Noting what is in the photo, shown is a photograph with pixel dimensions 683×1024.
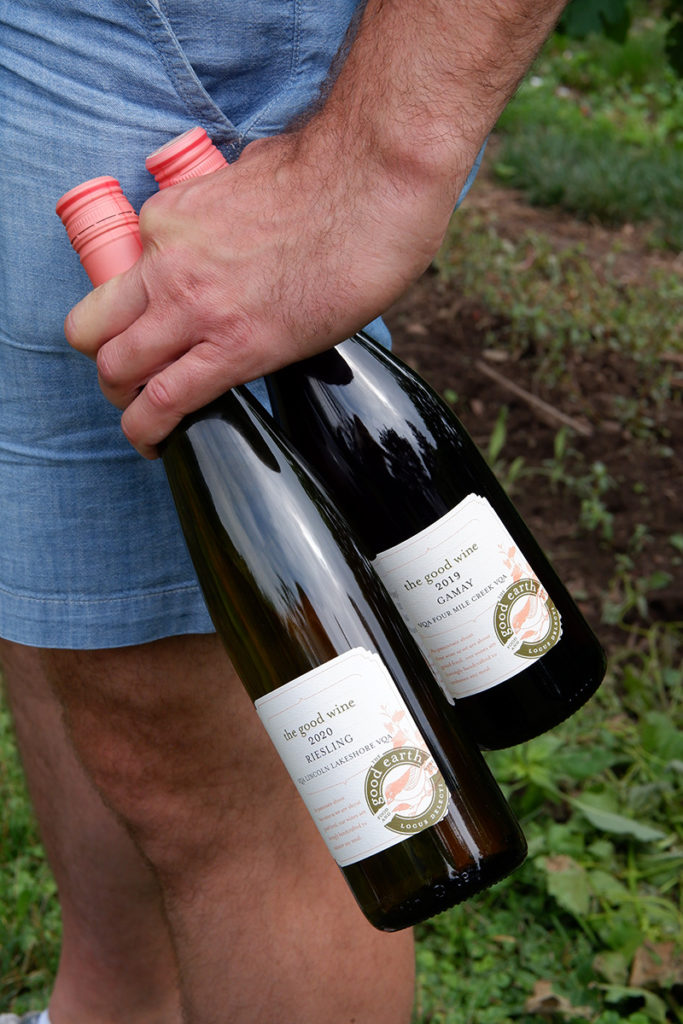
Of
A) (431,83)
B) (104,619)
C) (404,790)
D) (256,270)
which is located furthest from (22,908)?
(431,83)

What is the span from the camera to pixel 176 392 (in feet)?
3.23

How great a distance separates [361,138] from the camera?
3.21 ft

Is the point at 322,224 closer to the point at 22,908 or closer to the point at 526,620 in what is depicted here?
the point at 526,620

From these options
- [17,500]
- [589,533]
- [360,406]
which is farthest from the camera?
[589,533]

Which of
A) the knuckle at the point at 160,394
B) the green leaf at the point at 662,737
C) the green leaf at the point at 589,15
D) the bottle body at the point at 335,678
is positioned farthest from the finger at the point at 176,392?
the green leaf at the point at 589,15

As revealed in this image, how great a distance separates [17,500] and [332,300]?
498 mm

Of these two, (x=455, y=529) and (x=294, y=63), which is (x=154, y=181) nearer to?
(x=294, y=63)

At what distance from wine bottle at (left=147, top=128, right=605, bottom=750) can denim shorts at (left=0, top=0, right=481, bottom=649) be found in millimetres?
127

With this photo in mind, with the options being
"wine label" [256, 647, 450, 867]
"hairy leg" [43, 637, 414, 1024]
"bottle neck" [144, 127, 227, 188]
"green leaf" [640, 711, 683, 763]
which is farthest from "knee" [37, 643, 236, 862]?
"green leaf" [640, 711, 683, 763]

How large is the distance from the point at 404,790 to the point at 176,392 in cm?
44

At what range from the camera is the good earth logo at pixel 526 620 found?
1.12 metres

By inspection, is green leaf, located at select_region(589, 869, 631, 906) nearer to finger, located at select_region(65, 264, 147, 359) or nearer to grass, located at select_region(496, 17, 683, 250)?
finger, located at select_region(65, 264, 147, 359)

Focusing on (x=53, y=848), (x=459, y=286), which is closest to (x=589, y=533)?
(x=459, y=286)

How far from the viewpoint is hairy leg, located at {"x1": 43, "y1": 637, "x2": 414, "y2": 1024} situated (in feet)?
4.28
